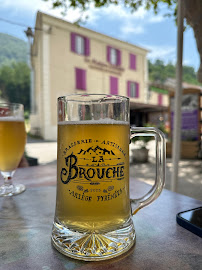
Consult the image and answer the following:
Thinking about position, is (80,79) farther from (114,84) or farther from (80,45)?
(114,84)

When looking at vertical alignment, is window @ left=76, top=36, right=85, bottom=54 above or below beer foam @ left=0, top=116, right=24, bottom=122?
above

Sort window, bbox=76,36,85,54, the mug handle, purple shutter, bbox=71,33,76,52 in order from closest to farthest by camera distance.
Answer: the mug handle < purple shutter, bbox=71,33,76,52 < window, bbox=76,36,85,54

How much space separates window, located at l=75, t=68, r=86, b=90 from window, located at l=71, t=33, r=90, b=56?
85cm

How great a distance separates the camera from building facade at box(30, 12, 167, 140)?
9336mm

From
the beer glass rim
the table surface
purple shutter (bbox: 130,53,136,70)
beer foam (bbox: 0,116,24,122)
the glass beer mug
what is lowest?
the table surface

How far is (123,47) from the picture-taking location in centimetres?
1202

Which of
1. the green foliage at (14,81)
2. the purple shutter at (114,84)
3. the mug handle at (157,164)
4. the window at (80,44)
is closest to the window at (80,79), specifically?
the window at (80,44)

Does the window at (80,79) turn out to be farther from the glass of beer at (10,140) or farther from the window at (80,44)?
the glass of beer at (10,140)

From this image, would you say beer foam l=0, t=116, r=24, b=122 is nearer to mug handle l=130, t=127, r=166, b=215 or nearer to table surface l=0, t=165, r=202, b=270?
table surface l=0, t=165, r=202, b=270

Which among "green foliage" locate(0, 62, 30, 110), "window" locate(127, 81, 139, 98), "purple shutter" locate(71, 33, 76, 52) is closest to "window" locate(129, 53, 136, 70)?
"window" locate(127, 81, 139, 98)

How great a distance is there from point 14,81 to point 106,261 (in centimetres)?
559

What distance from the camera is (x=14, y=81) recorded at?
536cm

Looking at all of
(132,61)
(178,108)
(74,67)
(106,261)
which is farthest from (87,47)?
(106,261)

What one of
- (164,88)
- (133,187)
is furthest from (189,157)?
(164,88)
